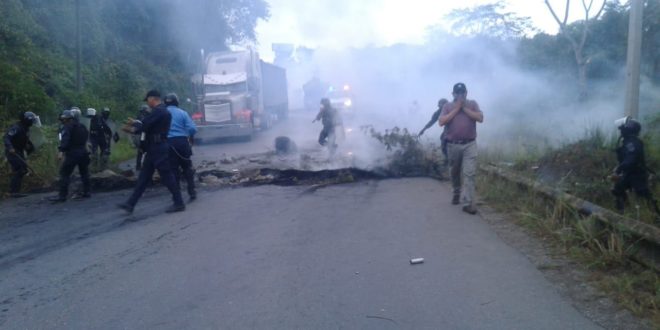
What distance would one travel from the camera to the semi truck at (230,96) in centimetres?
2244

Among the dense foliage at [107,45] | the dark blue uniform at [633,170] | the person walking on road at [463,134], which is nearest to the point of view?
the dark blue uniform at [633,170]

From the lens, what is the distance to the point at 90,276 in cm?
545

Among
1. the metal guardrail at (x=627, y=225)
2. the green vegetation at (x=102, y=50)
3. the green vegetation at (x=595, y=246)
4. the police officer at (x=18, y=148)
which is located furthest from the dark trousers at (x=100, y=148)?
the metal guardrail at (x=627, y=225)

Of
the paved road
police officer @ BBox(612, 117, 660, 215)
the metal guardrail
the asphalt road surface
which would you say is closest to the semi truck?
the asphalt road surface

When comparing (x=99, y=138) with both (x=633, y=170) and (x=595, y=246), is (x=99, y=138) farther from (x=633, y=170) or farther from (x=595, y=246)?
(x=595, y=246)

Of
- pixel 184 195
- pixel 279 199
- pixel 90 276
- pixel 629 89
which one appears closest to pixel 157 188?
pixel 184 195

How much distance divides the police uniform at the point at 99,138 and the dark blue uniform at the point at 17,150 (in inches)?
79.5

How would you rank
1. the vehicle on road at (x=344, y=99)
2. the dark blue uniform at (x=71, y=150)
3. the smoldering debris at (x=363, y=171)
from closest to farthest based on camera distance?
the dark blue uniform at (x=71, y=150), the smoldering debris at (x=363, y=171), the vehicle on road at (x=344, y=99)

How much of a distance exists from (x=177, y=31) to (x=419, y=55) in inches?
571

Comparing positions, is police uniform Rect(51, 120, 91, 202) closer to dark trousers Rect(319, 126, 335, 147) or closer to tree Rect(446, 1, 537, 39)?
dark trousers Rect(319, 126, 335, 147)

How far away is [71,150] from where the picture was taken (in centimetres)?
968

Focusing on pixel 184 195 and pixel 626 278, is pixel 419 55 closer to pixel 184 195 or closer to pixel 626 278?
pixel 184 195

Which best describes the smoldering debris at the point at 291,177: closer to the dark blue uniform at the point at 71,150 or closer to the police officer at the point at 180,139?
the police officer at the point at 180,139

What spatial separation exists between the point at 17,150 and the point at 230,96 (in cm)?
1284
